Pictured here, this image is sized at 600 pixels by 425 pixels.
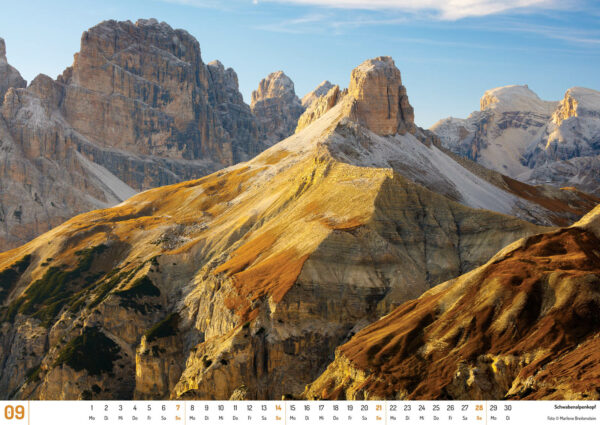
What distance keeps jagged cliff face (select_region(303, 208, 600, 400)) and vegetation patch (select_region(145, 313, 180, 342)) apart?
50.7m

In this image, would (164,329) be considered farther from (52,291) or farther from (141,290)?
(52,291)

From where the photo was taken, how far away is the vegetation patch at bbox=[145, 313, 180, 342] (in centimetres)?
14538

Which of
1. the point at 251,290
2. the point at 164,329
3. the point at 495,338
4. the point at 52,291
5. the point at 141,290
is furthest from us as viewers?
the point at 52,291

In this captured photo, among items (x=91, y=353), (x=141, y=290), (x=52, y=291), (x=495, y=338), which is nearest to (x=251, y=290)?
(x=91, y=353)

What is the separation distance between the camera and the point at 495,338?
87.9 meters

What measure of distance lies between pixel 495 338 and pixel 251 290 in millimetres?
55007

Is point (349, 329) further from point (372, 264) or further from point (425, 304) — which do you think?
point (425, 304)

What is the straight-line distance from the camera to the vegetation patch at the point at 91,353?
490ft

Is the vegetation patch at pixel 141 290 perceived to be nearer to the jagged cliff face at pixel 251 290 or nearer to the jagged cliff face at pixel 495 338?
the jagged cliff face at pixel 251 290

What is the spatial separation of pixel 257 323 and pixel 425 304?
1363 inches

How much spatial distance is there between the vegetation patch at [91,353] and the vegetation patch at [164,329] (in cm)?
1011
